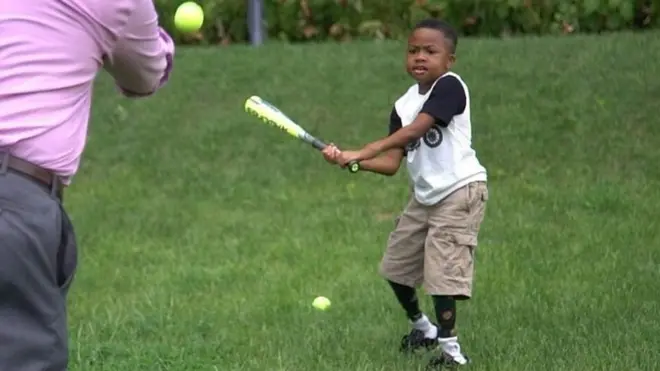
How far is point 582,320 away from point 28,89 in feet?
11.3

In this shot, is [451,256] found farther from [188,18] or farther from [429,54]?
[188,18]

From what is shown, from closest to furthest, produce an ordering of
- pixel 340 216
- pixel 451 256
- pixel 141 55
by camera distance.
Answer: pixel 141 55 < pixel 451 256 < pixel 340 216

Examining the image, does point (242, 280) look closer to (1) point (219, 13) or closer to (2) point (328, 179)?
(2) point (328, 179)

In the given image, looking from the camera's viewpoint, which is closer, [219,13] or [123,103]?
[123,103]

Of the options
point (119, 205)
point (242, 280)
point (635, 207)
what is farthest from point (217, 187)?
point (635, 207)

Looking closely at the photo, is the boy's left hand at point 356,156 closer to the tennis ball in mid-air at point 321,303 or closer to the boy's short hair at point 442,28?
the boy's short hair at point 442,28

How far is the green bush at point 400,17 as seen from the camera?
525 inches

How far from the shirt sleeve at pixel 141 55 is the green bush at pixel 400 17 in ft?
35.0

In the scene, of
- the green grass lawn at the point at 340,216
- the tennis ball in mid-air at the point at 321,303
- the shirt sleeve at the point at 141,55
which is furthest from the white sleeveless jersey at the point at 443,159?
the shirt sleeve at the point at 141,55

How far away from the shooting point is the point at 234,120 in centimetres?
987

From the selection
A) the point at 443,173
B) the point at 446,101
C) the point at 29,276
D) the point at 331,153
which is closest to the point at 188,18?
the point at 331,153

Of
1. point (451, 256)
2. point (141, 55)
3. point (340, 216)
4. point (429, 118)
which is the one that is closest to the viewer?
point (141, 55)

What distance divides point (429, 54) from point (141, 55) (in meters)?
2.22

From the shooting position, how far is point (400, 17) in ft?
45.3
